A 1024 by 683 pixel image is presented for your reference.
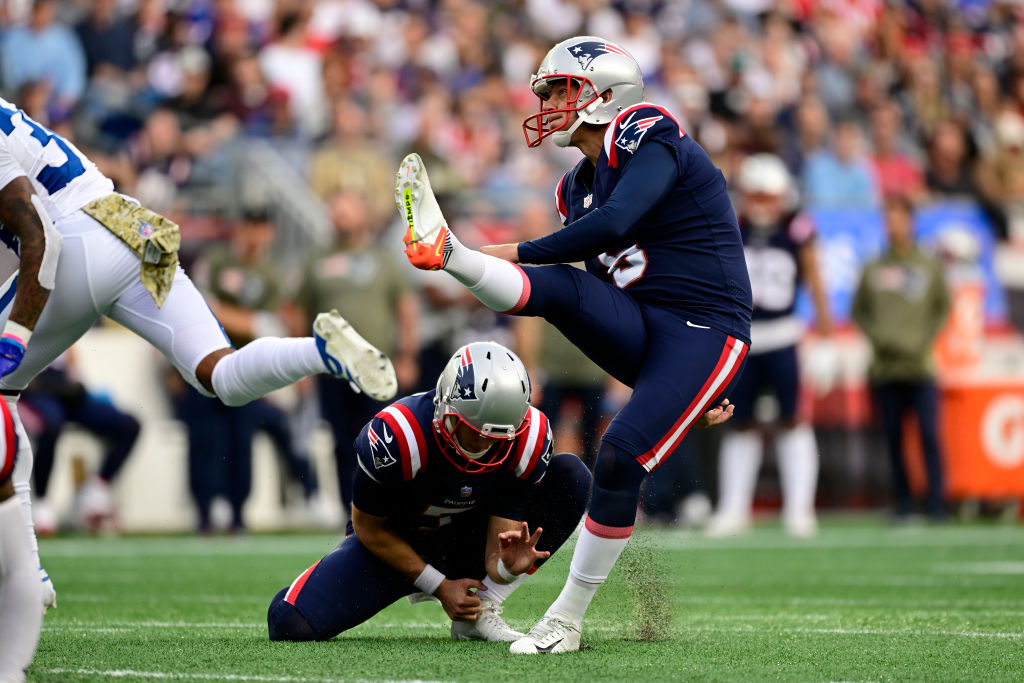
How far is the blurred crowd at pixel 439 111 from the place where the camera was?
10.4 meters

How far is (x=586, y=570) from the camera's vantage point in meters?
4.53

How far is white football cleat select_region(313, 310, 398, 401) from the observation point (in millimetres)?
5000

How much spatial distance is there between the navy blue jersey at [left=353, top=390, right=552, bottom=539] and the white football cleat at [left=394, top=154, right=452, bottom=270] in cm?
51

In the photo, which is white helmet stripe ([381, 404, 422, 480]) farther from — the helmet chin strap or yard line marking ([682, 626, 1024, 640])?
yard line marking ([682, 626, 1024, 640])

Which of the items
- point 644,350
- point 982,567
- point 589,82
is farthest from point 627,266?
point 982,567

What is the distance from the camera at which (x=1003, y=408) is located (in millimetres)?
11336

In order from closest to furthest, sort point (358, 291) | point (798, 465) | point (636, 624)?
point (636, 624) → point (798, 465) → point (358, 291)

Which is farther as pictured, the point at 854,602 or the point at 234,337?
the point at 234,337

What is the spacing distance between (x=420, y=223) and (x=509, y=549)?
40.5 inches

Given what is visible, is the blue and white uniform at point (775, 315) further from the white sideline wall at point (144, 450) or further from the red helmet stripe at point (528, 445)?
the red helmet stripe at point (528, 445)

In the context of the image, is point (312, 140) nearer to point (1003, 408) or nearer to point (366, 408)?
point (366, 408)

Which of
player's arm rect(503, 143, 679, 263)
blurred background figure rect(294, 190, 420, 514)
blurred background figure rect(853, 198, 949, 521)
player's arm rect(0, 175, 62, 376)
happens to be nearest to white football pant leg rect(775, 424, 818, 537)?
blurred background figure rect(853, 198, 949, 521)

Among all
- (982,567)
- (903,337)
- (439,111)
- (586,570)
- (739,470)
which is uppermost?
(439,111)

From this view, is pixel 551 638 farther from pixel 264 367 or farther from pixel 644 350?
pixel 264 367
